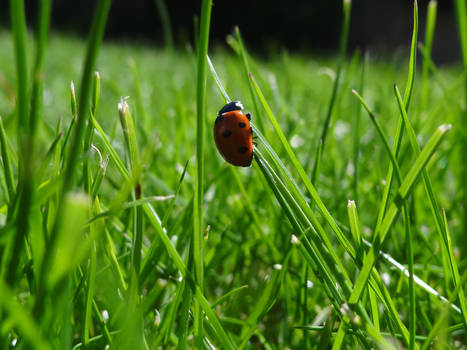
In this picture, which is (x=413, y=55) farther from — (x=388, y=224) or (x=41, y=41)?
(x=41, y=41)

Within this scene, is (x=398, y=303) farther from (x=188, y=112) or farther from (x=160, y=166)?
(x=188, y=112)

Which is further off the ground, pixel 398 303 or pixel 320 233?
pixel 320 233

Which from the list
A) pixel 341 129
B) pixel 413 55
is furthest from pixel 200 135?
pixel 341 129

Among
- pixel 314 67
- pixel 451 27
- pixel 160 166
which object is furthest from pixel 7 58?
pixel 451 27

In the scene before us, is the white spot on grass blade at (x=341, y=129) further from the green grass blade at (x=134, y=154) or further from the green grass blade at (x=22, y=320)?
the green grass blade at (x=22, y=320)

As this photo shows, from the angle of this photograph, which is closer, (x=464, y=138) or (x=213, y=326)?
(x=213, y=326)

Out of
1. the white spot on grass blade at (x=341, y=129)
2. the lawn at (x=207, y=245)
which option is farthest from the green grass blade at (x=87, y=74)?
the white spot on grass blade at (x=341, y=129)

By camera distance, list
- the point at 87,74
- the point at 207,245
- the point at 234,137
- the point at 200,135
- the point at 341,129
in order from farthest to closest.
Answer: the point at 341,129 < the point at 207,245 < the point at 234,137 < the point at 200,135 < the point at 87,74

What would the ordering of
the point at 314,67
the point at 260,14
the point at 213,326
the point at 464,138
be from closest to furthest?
1. the point at 213,326
2. the point at 464,138
3. the point at 314,67
4. the point at 260,14

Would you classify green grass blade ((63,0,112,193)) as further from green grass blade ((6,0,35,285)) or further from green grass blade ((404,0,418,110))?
green grass blade ((404,0,418,110))
